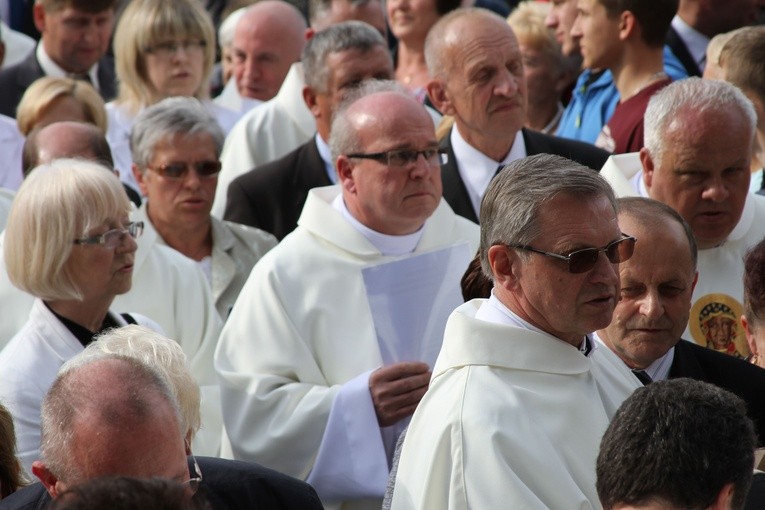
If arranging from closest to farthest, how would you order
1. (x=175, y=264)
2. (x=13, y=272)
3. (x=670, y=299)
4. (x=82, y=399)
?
(x=82, y=399) < (x=670, y=299) < (x=13, y=272) < (x=175, y=264)

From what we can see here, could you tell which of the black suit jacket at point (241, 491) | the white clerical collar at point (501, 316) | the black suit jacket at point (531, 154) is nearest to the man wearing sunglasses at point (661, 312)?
the white clerical collar at point (501, 316)

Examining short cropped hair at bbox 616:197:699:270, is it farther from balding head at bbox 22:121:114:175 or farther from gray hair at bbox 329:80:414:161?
balding head at bbox 22:121:114:175

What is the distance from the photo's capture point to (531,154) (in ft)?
21.7

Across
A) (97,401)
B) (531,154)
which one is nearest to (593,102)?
(531,154)

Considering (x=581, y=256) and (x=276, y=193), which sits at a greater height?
(x=581, y=256)

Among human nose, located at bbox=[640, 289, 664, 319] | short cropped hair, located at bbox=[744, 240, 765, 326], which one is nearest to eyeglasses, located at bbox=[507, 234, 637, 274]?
human nose, located at bbox=[640, 289, 664, 319]

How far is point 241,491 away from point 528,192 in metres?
1.14

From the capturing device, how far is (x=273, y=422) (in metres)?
Result: 5.23

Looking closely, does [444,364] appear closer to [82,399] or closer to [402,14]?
[82,399]

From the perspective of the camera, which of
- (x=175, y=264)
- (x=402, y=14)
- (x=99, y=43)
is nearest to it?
(x=175, y=264)

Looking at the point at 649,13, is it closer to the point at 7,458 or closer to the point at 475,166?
the point at 475,166

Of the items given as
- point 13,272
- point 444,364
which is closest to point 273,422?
point 13,272

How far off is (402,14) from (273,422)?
150 inches

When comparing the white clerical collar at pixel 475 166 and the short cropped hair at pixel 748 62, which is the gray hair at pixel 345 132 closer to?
the white clerical collar at pixel 475 166
